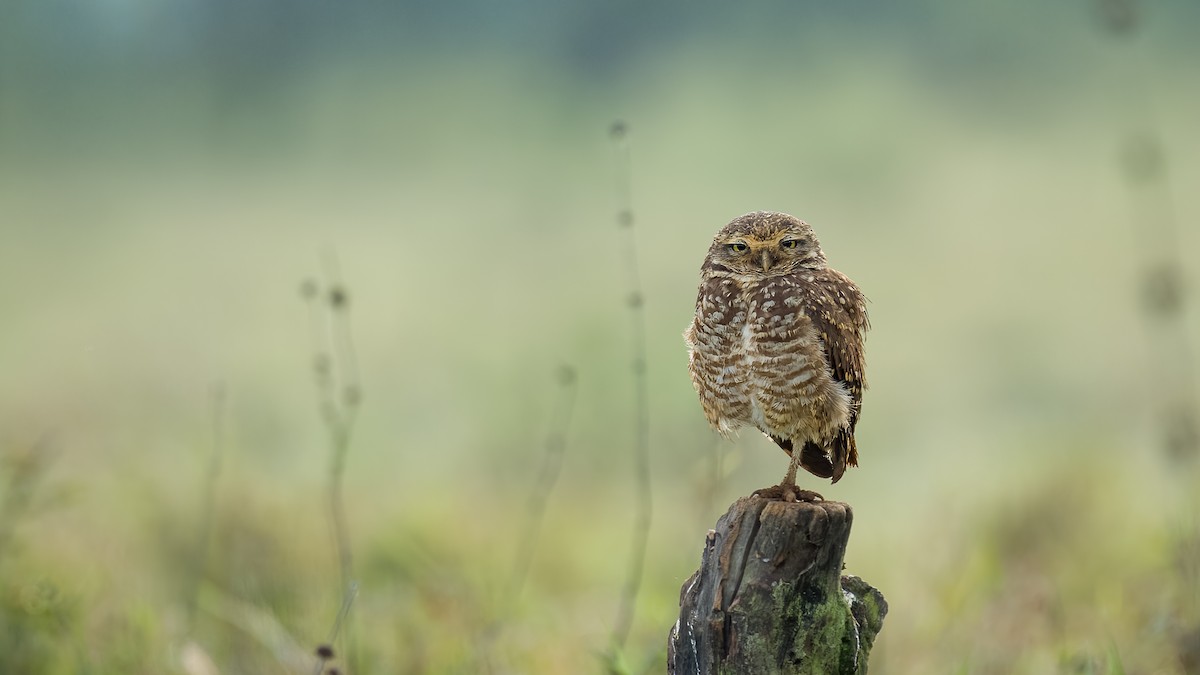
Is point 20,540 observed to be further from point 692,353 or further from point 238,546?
point 692,353

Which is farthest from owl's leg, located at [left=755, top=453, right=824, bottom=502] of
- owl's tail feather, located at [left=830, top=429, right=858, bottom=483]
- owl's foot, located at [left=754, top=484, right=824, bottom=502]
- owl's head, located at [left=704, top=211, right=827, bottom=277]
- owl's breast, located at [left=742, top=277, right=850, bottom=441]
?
owl's head, located at [left=704, top=211, right=827, bottom=277]

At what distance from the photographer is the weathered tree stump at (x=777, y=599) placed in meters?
2.83

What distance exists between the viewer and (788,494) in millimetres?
3152

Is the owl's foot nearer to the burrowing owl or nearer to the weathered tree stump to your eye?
the burrowing owl

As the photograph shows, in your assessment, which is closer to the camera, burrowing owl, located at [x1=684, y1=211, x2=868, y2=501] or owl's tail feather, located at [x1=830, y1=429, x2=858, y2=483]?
burrowing owl, located at [x1=684, y1=211, x2=868, y2=501]

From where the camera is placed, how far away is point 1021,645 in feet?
17.7

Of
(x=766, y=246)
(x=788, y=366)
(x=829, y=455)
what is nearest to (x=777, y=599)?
(x=788, y=366)

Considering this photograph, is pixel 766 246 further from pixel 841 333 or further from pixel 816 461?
pixel 816 461

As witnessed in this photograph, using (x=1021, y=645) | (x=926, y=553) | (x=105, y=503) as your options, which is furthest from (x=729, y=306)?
(x=105, y=503)

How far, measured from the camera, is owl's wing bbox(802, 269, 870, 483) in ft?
11.3

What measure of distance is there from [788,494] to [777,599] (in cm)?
40

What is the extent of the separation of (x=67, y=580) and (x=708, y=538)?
4272 mm

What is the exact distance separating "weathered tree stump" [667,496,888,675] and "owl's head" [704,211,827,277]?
87cm

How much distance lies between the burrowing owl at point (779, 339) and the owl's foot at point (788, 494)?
0.25 feet
